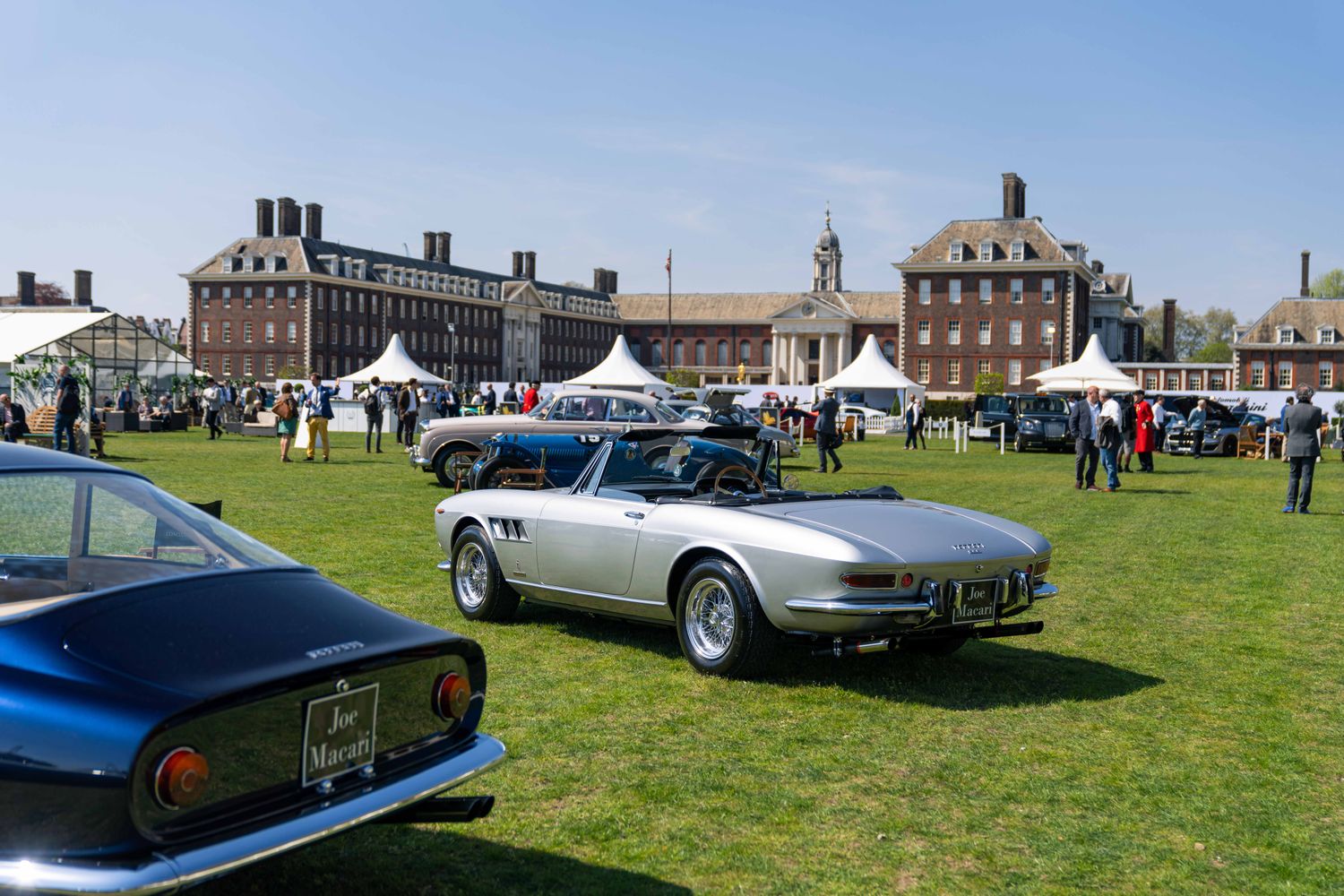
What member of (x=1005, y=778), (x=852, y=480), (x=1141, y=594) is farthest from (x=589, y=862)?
(x=852, y=480)

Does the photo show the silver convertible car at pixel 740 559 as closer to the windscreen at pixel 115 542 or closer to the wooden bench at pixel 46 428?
the windscreen at pixel 115 542

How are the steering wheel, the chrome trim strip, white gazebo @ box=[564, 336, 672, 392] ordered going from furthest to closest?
white gazebo @ box=[564, 336, 672, 392]
the steering wheel
the chrome trim strip

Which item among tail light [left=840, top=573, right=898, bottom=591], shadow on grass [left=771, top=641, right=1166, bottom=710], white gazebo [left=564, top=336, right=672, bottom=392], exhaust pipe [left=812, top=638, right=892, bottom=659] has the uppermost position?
white gazebo [left=564, top=336, right=672, bottom=392]

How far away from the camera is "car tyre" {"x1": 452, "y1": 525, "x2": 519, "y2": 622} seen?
333 inches

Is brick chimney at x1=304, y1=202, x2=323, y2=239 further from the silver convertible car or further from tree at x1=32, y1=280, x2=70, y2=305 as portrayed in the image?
the silver convertible car

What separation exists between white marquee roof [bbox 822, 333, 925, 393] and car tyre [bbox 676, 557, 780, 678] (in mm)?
44422

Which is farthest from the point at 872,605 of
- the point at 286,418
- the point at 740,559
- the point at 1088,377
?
the point at 1088,377

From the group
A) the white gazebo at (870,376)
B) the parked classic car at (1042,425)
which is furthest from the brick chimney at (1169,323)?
the parked classic car at (1042,425)

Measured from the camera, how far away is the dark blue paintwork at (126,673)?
3025 millimetres

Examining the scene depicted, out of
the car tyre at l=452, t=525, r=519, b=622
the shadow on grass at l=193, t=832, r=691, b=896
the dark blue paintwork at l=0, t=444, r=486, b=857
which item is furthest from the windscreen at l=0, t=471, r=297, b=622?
the car tyre at l=452, t=525, r=519, b=622

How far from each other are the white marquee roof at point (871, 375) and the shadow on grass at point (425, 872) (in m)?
47.2

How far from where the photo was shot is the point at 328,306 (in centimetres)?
10675

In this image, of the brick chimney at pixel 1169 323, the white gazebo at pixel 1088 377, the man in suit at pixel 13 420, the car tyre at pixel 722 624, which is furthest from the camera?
the brick chimney at pixel 1169 323

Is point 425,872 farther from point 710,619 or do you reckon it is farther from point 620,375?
point 620,375
